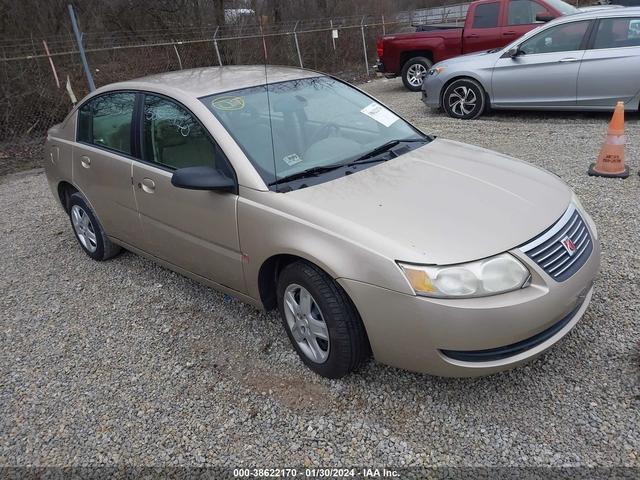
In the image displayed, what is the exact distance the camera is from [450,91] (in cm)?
842

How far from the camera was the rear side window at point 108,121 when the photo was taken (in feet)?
12.3

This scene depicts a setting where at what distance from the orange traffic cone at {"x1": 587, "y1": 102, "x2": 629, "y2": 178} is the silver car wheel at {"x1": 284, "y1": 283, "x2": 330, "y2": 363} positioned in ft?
13.6

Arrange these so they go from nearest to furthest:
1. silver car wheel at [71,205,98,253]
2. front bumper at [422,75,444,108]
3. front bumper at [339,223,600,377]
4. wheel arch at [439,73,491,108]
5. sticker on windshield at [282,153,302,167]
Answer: front bumper at [339,223,600,377], sticker on windshield at [282,153,302,167], silver car wheel at [71,205,98,253], wheel arch at [439,73,491,108], front bumper at [422,75,444,108]

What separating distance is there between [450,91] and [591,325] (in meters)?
6.19

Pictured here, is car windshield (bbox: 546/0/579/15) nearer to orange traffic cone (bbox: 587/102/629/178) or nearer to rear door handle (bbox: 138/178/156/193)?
orange traffic cone (bbox: 587/102/629/178)

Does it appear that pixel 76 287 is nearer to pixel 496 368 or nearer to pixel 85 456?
pixel 85 456

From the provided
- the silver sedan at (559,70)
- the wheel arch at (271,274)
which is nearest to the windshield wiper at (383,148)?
the wheel arch at (271,274)

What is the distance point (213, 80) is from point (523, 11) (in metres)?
8.58

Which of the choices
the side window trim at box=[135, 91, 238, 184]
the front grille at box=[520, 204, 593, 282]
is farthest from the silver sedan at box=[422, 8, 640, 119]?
the side window trim at box=[135, 91, 238, 184]

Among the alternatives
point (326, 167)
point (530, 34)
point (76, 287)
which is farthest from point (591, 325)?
point (530, 34)

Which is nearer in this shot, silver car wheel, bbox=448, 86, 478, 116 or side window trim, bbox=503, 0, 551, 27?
silver car wheel, bbox=448, 86, 478, 116

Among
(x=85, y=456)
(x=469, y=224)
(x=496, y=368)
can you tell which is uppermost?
(x=469, y=224)

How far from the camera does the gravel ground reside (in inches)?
93.8

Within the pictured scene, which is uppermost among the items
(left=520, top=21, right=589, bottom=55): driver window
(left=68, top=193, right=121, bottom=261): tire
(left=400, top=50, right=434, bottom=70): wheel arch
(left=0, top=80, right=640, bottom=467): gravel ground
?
(left=520, top=21, right=589, bottom=55): driver window
